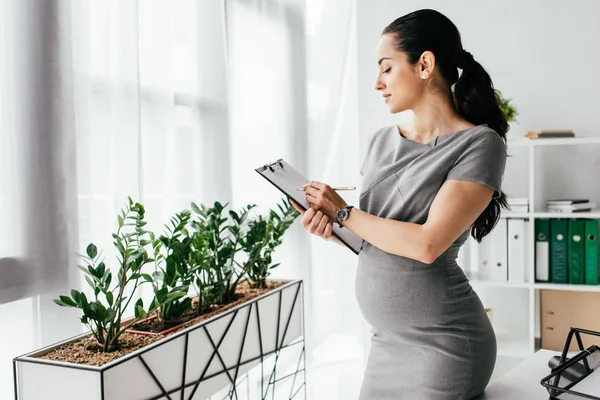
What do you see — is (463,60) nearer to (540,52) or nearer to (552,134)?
(552,134)

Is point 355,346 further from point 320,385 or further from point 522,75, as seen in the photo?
point 522,75

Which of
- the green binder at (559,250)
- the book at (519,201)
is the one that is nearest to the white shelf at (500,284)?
the green binder at (559,250)

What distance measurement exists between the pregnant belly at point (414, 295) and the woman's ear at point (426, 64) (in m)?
0.46

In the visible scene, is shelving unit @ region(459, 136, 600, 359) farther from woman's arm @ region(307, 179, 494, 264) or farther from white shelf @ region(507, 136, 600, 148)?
woman's arm @ region(307, 179, 494, 264)

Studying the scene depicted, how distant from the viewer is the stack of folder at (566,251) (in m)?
2.59

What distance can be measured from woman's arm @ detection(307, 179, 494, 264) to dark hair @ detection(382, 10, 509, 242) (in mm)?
197

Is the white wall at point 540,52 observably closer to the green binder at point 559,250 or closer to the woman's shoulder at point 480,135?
the green binder at point 559,250

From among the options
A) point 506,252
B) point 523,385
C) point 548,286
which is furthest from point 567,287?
point 523,385

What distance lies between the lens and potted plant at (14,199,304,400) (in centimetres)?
122

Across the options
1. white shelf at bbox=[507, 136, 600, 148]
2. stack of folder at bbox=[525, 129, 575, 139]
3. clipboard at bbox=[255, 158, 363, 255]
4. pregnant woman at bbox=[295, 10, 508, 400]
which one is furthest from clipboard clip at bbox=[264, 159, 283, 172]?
stack of folder at bbox=[525, 129, 575, 139]

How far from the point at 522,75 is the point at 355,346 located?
1.82 meters

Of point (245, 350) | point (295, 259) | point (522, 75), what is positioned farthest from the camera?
point (295, 259)

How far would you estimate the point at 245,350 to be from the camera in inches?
69.6

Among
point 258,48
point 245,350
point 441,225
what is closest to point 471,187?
point 441,225
